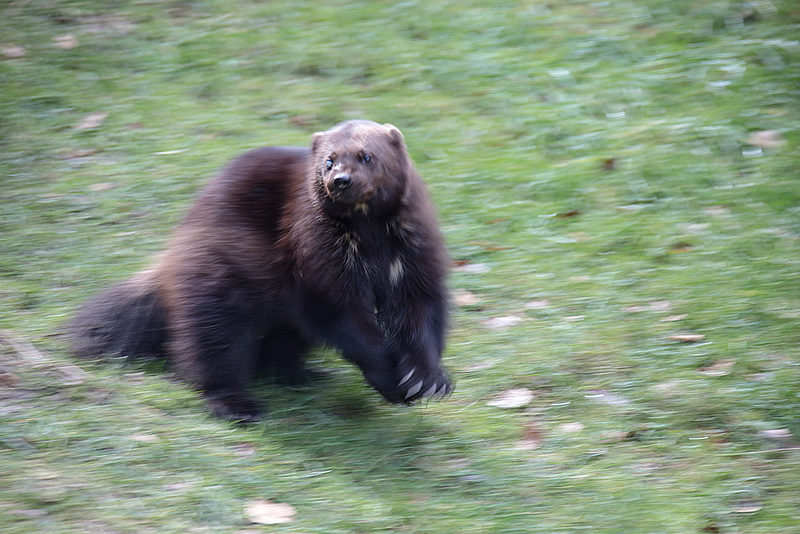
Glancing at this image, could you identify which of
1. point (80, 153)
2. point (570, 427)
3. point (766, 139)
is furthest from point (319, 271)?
point (766, 139)

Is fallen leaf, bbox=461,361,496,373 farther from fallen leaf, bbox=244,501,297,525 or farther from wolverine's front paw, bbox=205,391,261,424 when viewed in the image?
fallen leaf, bbox=244,501,297,525

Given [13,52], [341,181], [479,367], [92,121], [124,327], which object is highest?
[13,52]

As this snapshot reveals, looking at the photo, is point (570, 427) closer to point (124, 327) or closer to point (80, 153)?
point (124, 327)

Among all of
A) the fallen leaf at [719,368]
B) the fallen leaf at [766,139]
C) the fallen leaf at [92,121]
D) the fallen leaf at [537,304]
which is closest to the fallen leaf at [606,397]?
the fallen leaf at [719,368]

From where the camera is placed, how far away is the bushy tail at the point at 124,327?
15.6ft

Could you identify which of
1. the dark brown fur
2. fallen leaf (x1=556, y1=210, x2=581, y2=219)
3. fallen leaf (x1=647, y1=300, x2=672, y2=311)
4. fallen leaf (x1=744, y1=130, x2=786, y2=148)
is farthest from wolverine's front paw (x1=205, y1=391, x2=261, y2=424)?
fallen leaf (x1=744, y1=130, x2=786, y2=148)

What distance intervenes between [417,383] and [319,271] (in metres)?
0.72

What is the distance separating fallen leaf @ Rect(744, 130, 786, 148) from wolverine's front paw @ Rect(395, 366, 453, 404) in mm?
4243

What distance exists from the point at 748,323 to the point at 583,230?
1.55m

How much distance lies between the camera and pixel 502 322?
5.45 metres

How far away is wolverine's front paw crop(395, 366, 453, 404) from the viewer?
4238mm

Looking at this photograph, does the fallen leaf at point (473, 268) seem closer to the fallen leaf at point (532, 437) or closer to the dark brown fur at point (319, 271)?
the dark brown fur at point (319, 271)

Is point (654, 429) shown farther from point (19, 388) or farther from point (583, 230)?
point (19, 388)

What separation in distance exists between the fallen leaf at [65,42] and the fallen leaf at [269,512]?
7.08 m
